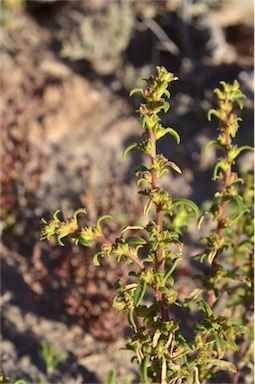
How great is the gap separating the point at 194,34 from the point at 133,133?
5.20 feet

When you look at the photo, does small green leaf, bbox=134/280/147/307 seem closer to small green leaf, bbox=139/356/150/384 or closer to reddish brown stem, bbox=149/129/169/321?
reddish brown stem, bbox=149/129/169/321

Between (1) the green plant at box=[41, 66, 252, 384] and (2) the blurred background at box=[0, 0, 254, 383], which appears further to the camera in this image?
(2) the blurred background at box=[0, 0, 254, 383]

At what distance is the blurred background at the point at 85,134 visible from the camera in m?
3.60

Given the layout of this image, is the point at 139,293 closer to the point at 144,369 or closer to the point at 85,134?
the point at 144,369

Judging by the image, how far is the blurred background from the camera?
11.8 feet

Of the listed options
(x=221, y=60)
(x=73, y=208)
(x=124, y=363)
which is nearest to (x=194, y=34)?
(x=221, y=60)

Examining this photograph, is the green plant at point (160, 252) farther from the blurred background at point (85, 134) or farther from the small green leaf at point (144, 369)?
the blurred background at point (85, 134)

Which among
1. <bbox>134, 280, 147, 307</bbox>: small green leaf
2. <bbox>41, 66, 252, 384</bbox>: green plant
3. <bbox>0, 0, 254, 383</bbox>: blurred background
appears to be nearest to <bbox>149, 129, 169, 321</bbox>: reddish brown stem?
<bbox>41, 66, 252, 384</bbox>: green plant

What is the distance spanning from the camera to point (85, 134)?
18.5ft

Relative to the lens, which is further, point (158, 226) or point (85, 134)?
point (85, 134)

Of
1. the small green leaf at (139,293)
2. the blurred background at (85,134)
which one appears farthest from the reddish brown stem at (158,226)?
the blurred background at (85,134)

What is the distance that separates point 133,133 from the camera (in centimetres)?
560

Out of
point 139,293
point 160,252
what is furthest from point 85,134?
point 139,293

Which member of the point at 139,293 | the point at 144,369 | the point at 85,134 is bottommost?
the point at 144,369
